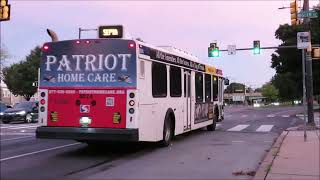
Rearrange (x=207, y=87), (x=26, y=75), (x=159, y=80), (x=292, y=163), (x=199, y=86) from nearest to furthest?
(x=292, y=163)
(x=159, y=80)
(x=199, y=86)
(x=207, y=87)
(x=26, y=75)

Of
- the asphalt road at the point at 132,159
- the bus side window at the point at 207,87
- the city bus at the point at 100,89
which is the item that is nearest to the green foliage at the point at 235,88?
the bus side window at the point at 207,87

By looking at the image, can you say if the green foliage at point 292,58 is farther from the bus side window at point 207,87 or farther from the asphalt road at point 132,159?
the asphalt road at point 132,159

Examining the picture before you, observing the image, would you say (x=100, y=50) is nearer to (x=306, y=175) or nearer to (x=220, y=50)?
(x=306, y=175)

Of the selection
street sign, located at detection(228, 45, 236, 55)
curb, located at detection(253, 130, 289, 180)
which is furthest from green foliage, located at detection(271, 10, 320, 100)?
curb, located at detection(253, 130, 289, 180)

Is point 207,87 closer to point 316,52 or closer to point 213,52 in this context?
point 316,52

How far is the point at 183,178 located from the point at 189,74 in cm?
826

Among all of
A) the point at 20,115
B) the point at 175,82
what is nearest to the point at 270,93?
the point at 20,115

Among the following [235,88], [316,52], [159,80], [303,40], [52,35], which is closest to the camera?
[52,35]

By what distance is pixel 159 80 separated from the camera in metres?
15.1

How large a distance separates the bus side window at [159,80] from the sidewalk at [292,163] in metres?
3.36

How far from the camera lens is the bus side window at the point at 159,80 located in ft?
48.1

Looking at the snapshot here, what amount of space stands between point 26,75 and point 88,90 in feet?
223

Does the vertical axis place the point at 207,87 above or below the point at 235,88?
below

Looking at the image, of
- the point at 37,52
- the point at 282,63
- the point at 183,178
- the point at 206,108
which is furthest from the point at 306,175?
the point at 37,52
